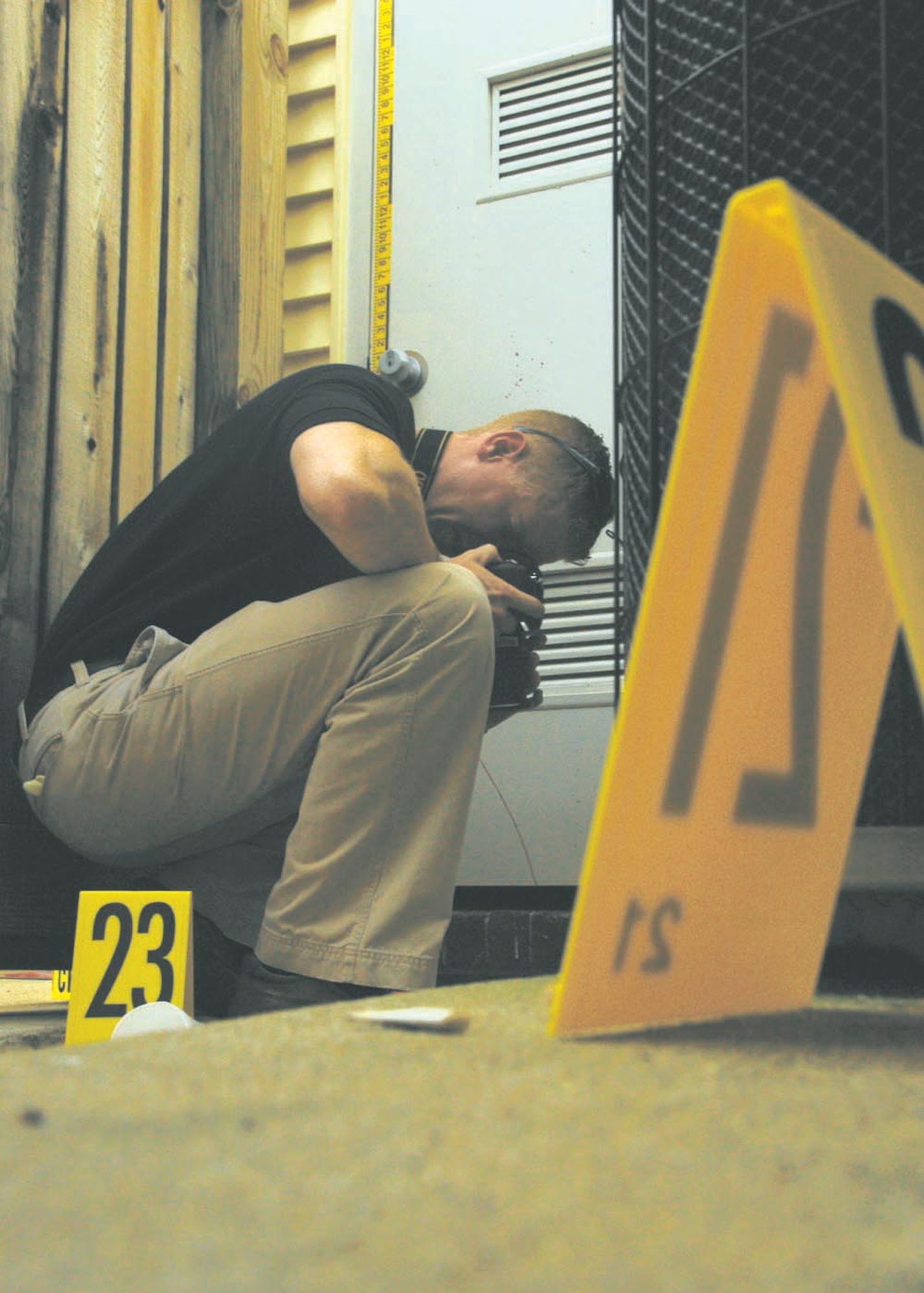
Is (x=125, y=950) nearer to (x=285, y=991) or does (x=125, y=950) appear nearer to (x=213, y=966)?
(x=285, y=991)

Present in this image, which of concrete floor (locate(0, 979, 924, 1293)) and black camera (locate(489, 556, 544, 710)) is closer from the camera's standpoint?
concrete floor (locate(0, 979, 924, 1293))

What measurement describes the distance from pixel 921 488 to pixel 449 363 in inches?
64.4

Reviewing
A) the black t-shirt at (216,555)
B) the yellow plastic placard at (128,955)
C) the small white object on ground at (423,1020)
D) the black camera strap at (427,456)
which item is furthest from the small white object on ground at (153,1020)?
the black camera strap at (427,456)

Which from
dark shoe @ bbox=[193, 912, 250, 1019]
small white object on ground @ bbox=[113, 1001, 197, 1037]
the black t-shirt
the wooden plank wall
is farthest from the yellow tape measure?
small white object on ground @ bbox=[113, 1001, 197, 1037]

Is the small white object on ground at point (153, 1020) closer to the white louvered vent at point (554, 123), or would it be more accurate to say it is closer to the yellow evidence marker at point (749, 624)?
the yellow evidence marker at point (749, 624)

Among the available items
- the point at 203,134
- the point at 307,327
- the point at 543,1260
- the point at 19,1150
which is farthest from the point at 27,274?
the point at 543,1260

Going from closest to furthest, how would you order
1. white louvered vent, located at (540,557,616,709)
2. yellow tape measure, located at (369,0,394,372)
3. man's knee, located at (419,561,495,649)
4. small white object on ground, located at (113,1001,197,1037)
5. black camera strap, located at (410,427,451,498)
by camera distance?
small white object on ground, located at (113,1001,197,1037)
man's knee, located at (419,561,495,649)
black camera strap, located at (410,427,451,498)
white louvered vent, located at (540,557,616,709)
yellow tape measure, located at (369,0,394,372)

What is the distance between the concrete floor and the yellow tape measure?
177cm

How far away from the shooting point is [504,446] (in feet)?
5.43

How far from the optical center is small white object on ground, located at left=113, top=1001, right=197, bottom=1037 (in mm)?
944

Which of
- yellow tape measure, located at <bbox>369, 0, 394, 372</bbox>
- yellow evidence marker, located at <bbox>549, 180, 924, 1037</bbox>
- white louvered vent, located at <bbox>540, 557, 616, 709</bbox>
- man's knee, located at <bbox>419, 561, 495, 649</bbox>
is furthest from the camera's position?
yellow tape measure, located at <bbox>369, 0, 394, 372</bbox>

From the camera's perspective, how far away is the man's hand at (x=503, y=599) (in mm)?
1464

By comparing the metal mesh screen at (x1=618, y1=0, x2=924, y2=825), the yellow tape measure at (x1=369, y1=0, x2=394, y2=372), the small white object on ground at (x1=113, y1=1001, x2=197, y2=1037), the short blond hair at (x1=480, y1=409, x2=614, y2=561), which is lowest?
the small white object on ground at (x1=113, y1=1001, x2=197, y2=1037)

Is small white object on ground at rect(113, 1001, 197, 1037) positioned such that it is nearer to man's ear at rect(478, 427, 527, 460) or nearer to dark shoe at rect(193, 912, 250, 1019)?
dark shoe at rect(193, 912, 250, 1019)
